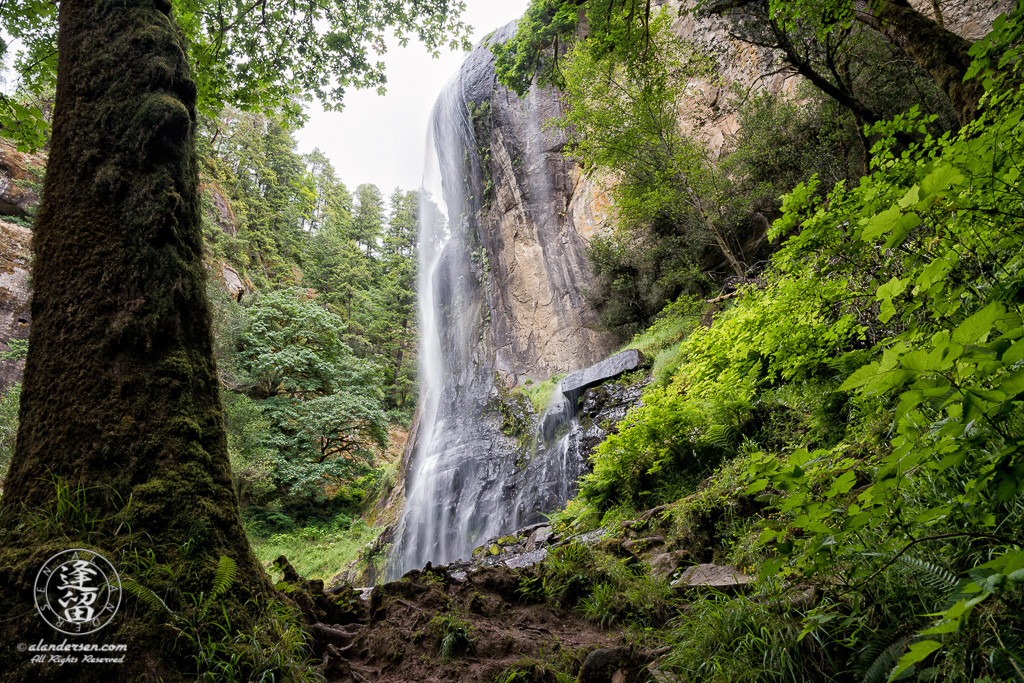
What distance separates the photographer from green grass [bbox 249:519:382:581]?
504 inches

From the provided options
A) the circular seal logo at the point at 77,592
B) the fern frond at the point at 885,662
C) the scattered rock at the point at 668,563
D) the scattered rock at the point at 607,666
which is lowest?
the scattered rock at the point at 668,563

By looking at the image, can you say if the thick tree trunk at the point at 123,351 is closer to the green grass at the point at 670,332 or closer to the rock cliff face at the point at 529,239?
the green grass at the point at 670,332

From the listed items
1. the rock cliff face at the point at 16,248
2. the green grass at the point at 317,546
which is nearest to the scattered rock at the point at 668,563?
the green grass at the point at 317,546

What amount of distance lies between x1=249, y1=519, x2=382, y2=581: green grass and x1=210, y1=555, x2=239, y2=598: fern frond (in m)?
11.9

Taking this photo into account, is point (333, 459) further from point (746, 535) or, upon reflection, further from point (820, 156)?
point (820, 156)

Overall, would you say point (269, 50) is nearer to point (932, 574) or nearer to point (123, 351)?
point (123, 351)

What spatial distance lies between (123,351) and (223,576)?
49.3 inches

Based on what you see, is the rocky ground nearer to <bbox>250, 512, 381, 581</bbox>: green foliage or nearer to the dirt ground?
the dirt ground

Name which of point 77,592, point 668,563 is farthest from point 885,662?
point 77,592

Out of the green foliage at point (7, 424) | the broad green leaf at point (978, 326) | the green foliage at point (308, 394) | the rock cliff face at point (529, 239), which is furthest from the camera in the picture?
the green foliage at point (308, 394)

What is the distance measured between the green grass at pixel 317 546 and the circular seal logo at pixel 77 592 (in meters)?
12.0

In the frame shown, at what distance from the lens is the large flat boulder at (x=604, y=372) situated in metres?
9.27

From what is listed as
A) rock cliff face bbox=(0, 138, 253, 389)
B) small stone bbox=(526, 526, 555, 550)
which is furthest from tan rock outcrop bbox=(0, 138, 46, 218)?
small stone bbox=(526, 526, 555, 550)

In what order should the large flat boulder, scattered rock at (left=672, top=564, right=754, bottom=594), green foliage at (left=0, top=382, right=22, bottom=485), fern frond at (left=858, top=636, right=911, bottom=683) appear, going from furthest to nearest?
the large flat boulder
green foliage at (left=0, top=382, right=22, bottom=485)
scattered rock at (left=672, top=564, right=754, bottom=594)
fern frond at (left=858, top=636, right=911, bottom=683)
